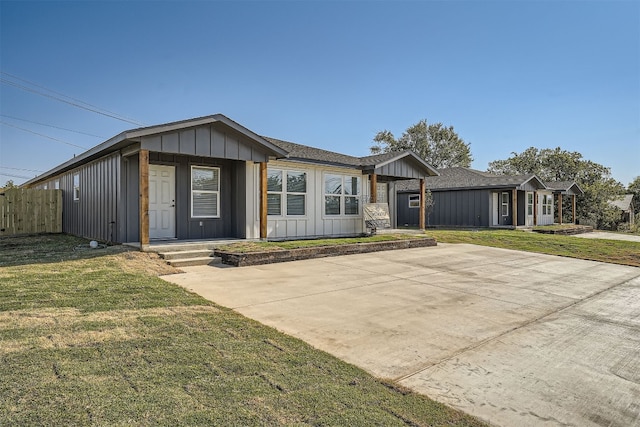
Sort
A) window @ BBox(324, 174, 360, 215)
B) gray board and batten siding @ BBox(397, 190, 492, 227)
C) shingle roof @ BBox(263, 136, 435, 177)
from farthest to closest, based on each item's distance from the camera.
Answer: gray board and batten siding @ BBox(397, 190, 492, 227) → window @ BBox(324, 174, 360, 215) → shingle roof @ BBox(263, 136, 435, 177)

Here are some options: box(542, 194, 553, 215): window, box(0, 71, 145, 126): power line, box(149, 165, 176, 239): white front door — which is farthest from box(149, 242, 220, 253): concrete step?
box(542, 194, 553, 215): window

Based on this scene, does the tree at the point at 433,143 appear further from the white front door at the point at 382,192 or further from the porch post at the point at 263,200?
the porch post at the point at 263,200

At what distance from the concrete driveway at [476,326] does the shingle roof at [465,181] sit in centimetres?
1260

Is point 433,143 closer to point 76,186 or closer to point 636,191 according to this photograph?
point 636,191

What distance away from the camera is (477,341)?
363 centimetres

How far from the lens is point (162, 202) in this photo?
970 cm

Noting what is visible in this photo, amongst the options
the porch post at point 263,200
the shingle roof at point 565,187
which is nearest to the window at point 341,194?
the porch post at point 263,200

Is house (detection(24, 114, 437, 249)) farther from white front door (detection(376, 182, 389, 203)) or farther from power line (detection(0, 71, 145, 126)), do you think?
power line (detection(0, 71, 145, 126))

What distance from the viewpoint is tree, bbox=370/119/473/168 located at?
43.5 m

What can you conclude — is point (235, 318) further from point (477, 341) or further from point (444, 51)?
point (444, 51)

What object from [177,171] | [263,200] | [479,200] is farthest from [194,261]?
[479,200]

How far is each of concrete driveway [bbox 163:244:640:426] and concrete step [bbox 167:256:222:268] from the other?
1.65 ft

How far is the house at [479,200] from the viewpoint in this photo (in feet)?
66.9

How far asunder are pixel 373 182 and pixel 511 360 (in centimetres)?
1080
